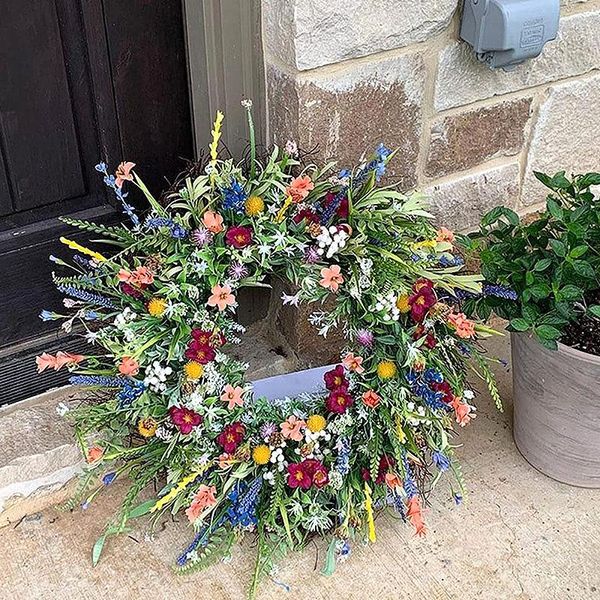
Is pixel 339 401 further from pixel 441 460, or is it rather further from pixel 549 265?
pixel 549 265

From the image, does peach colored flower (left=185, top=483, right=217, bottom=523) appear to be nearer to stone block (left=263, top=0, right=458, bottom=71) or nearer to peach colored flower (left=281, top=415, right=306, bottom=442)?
peach colored flower (left=281, top=415, right=306, bottom=442)

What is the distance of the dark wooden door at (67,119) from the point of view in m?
1.58

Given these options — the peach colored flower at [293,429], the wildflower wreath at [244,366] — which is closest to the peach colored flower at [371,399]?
the wildflower wreath at [244,366]

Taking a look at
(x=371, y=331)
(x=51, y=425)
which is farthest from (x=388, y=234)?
(x=51, y=425)

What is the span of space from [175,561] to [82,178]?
2.67ft

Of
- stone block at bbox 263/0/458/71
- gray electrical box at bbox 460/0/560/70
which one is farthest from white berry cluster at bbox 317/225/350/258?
gray electrical box at bbox 460/0/560/70

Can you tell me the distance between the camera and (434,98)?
177 centimetres

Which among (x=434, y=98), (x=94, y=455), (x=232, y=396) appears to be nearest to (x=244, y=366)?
(x=232, y=396)

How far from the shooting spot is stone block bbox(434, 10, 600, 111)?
1750mm

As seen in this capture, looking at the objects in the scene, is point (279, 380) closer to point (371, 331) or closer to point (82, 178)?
point (371, 331)

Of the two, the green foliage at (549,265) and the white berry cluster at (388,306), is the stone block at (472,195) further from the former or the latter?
the white berry cluster at (388,306)

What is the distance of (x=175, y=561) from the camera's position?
1598 millimetres

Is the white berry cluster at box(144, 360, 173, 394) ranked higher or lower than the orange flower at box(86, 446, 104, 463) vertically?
higher

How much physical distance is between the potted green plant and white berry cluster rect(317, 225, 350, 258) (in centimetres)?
32
